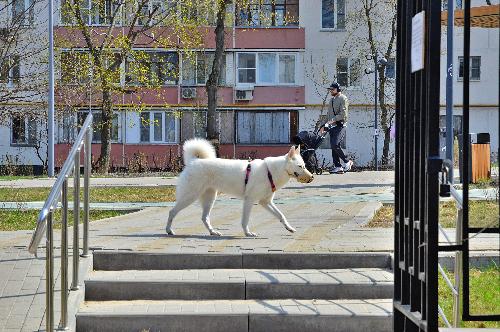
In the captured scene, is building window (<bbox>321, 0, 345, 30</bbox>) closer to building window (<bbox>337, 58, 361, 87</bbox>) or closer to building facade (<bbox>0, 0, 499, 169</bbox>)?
building facade (<bbox>0, 0, 499, 169</bbox>)

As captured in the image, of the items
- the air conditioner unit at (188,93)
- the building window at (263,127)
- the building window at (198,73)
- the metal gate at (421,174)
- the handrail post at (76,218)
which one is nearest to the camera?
the metal gate at (421,174)

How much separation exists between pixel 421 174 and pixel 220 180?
263 inches

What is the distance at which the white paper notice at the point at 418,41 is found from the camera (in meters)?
5.16

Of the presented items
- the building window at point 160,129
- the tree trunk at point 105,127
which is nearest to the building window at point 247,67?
the building window at point 160,129

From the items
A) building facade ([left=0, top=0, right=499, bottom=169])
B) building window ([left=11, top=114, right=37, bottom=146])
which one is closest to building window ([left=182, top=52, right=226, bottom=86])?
building facade ([left=0, top=0, right=499, bottom=169])

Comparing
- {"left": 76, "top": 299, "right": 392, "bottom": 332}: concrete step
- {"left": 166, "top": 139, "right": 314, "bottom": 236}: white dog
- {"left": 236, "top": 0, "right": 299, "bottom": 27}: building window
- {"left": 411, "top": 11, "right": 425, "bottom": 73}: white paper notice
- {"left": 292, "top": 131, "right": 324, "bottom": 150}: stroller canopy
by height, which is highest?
{"left": 236, "top": 0, "right": 299, "bottom": 27}: building window

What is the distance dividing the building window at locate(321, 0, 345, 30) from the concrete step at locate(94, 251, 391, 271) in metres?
51.5

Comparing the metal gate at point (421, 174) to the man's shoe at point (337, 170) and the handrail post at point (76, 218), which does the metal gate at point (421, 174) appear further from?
the man's shoe at point (337, 170)

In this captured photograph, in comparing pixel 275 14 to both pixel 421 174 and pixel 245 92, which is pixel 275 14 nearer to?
pixel 245 92

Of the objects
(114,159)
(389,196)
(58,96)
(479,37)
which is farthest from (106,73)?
(479,37)

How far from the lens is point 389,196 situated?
1939cm

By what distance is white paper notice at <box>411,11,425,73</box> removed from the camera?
16.9 ft

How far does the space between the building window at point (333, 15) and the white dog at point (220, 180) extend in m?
48.6

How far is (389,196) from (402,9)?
13.6 metres
